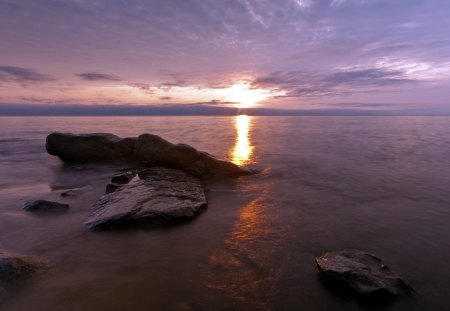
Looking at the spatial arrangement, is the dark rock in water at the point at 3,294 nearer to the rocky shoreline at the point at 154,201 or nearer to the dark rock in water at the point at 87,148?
the rocky shoreline at the point at 154,201

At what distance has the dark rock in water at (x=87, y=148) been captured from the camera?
15.4 m

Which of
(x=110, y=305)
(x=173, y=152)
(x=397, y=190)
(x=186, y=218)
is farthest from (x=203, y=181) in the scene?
(x=110, y=305)

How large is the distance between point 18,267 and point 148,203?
317 centimetres

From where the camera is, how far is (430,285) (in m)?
4.69

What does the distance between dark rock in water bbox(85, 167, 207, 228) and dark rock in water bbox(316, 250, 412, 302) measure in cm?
364

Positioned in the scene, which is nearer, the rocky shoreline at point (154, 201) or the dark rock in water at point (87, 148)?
the rocky shoreline at point (154, 201)

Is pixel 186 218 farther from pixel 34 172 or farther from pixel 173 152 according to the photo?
pixel 34 172

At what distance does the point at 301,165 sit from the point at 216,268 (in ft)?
37.4

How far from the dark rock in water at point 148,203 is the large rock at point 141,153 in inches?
96.5

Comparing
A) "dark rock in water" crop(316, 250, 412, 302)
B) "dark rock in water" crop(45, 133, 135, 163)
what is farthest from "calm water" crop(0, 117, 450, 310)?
"dark rock in water" crop(45, 133, 135, 163)

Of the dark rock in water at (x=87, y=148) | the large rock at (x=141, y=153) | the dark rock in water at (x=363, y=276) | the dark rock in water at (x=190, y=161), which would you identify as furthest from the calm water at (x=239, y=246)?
the dark rock in water at (x=87, y=148)

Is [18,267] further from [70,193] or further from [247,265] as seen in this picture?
[70,193]

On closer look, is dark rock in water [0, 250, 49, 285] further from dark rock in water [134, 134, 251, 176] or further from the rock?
dark rock in water [134, 134, 251, 176]

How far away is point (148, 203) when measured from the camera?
7.60 metres
